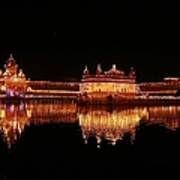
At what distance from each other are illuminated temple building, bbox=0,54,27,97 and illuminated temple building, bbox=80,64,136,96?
4.36 m

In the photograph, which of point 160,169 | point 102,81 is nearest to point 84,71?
point 102,81

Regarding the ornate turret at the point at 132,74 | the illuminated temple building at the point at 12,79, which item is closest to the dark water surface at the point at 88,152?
the illuminated temple building at the point at 12,79

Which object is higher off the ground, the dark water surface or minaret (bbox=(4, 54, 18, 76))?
minaret (bbox=(4, 54, 18, 76))

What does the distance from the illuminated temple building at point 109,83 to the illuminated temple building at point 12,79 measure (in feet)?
14.3

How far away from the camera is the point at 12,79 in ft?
140

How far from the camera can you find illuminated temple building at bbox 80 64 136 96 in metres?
42.2

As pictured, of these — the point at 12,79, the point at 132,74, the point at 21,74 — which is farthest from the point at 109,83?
the point at 12,79

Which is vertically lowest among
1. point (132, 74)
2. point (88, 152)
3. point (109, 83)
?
point (88, 152)

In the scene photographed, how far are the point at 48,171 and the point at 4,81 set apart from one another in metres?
35.5

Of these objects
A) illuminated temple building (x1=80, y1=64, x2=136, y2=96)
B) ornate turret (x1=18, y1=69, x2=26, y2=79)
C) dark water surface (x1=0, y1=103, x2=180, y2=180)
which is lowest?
dark water surface (x1=0, y1=103, x2=180, y2=180)

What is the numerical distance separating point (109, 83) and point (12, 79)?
706 cm

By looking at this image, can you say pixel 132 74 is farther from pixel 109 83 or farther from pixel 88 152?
pixel 88 152

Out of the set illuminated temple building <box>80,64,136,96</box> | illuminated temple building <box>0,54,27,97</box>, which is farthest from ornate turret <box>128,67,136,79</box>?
illuminated temple building <box>0,54,27,97</box>

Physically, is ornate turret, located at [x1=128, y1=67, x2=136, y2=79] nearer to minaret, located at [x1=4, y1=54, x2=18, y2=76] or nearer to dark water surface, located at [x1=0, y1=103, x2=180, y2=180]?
minaret, located at [x1=4, y1=54, x2=18, y2=76]
